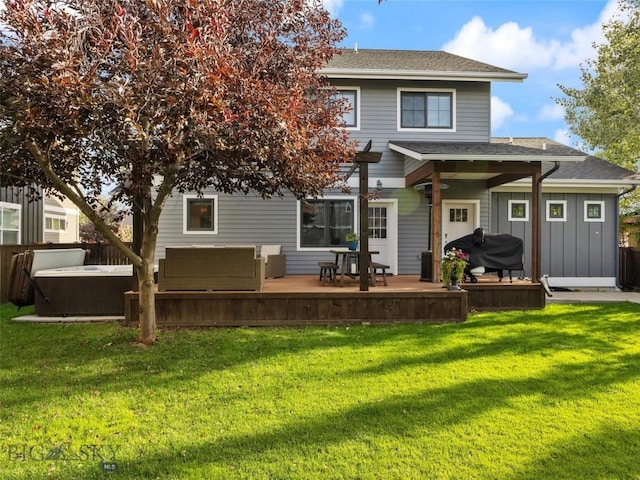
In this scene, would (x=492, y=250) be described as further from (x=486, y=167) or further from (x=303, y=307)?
(x=303, y=307)

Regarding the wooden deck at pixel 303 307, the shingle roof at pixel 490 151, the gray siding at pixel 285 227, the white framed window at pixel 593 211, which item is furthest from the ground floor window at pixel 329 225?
the white framed window at pixel 593 211

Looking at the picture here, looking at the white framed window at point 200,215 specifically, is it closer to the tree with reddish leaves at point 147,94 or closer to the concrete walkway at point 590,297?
the tree with reddish leaves at point 147,94

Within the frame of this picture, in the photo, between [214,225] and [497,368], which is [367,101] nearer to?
[214,225]

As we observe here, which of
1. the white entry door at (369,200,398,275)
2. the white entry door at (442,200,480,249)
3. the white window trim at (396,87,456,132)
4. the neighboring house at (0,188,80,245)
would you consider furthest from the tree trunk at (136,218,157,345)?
the white entry door at (442,200,480,249)

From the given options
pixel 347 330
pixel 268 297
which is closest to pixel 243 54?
pixel 268 297

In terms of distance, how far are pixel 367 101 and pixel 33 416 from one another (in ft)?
29.3

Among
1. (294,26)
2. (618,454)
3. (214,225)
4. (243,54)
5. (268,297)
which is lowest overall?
(618,454)

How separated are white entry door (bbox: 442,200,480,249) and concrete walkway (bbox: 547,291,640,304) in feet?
8.06

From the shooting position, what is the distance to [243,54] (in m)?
4.70

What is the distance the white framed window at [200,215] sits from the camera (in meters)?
9.93

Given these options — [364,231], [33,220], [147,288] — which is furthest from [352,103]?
[33,220]

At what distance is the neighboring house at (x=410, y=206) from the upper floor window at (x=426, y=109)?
0.08 ft

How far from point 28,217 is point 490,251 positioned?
11.0 meters

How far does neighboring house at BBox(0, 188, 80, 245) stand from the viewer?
9.44 m
